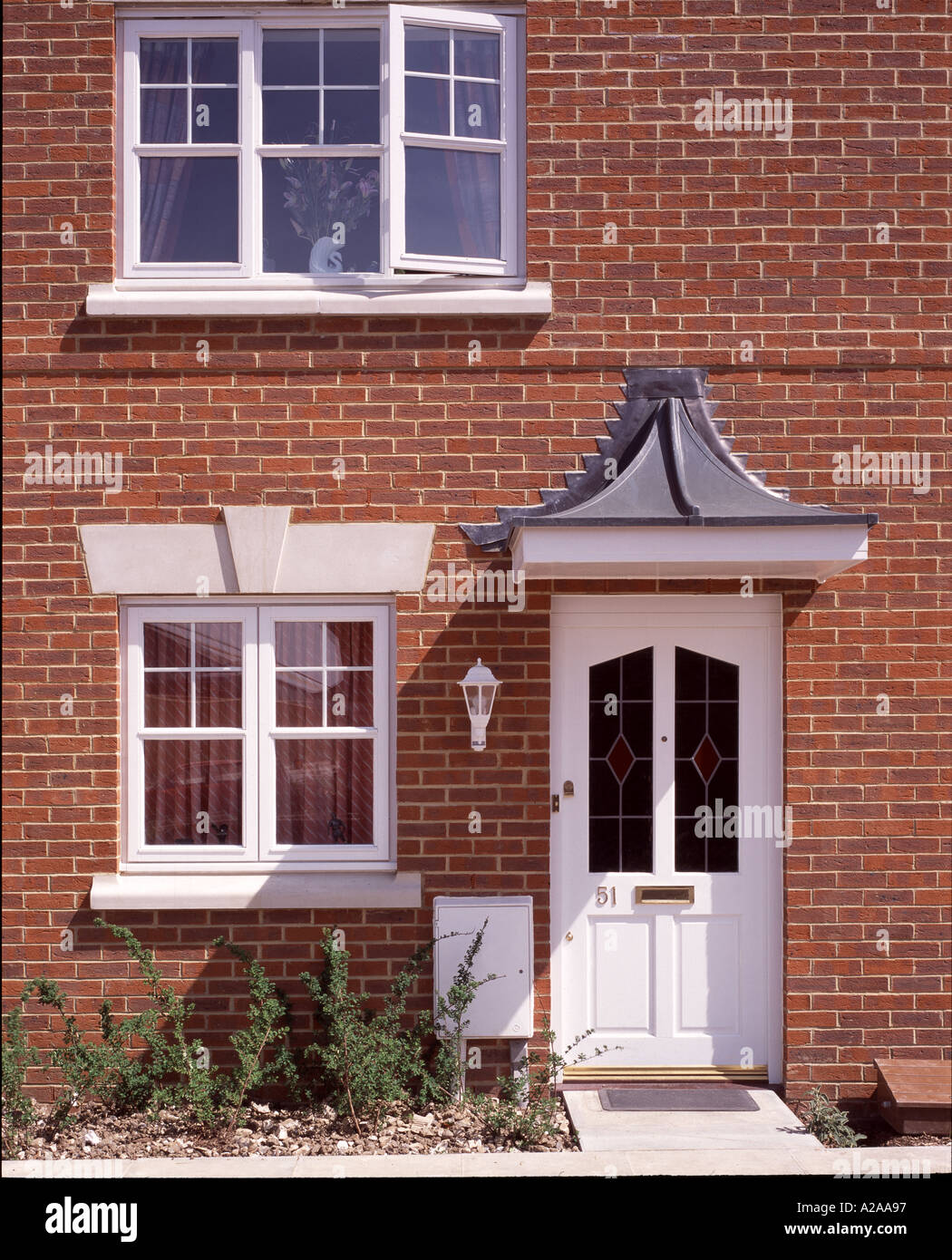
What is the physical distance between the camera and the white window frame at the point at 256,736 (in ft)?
20.9

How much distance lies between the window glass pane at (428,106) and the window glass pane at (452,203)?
126 mm

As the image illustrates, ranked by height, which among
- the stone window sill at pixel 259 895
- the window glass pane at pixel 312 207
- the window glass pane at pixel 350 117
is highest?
the window glass pane at pixel 350 117

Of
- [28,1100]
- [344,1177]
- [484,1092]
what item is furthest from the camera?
[484,1092]

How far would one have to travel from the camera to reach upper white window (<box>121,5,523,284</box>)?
21.2 ft

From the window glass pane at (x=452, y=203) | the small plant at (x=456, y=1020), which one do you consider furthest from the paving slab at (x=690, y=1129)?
the window glass pane at (x=452, y=203)

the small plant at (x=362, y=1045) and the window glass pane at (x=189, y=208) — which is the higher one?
the window glass pane at (x=189, y=208)

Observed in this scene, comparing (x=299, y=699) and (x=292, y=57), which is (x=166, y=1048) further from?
(x=292, y=57)

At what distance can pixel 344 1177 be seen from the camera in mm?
5160

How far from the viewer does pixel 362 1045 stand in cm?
572

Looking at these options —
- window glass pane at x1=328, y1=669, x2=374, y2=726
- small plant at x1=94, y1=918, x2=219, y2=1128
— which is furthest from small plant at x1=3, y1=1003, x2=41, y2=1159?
window glass pane at x1=328, y1=669, x2=374, y2=726

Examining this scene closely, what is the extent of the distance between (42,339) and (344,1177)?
4753 mm

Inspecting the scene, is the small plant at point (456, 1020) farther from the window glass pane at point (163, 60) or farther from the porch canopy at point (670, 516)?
A: the window glass pane at point (163, 60)

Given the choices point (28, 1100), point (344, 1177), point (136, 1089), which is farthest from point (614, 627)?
point (28, 1100)

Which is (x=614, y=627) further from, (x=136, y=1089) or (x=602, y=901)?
(x=136, y=1089)
